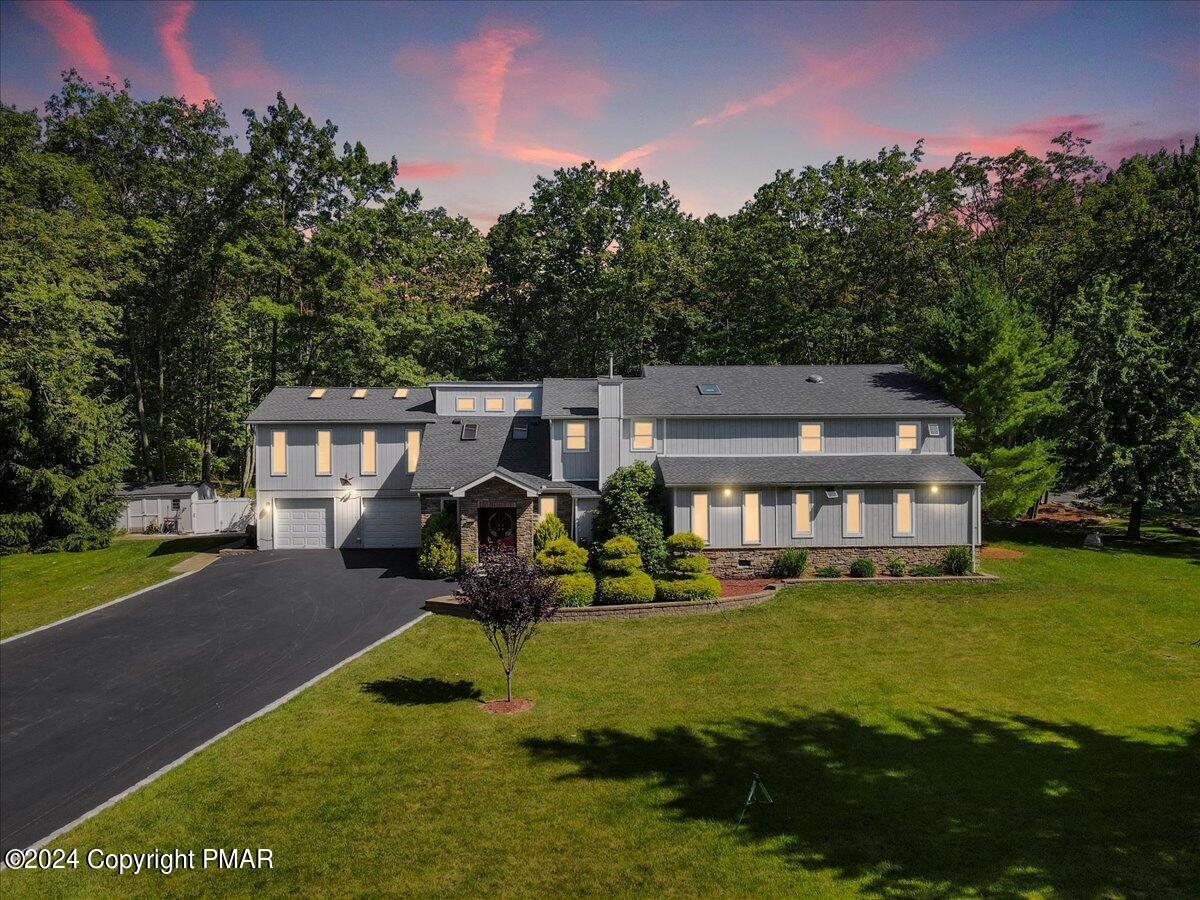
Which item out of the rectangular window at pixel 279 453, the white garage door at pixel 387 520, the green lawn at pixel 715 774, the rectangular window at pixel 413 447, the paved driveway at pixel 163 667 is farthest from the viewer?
the rectangular window at pixel 413 447

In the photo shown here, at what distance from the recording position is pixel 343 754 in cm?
1334

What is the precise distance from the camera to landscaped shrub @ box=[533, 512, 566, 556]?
26.8 m

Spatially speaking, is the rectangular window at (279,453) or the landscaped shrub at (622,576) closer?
the landscaped shrub at (622,576)

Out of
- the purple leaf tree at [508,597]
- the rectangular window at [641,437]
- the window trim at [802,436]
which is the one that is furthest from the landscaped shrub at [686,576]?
the purple leaf tree at [508,597]

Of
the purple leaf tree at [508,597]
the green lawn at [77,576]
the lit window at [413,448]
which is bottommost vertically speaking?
the green lawn at [77,576]

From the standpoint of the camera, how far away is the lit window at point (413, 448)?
3244 cm

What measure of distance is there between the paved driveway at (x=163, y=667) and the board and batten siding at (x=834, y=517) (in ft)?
36.6

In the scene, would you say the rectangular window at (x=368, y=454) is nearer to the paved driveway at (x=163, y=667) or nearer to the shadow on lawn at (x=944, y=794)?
the paved driveway at (x=163, y=667)

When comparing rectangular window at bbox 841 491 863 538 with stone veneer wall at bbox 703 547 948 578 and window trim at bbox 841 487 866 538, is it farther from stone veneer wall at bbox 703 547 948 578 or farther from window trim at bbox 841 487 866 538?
stone veneer wall at bbox 703 547 948 578

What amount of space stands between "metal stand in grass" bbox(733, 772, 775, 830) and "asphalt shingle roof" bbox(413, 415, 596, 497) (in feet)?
53.7

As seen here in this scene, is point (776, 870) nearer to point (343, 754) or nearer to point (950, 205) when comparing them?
point (343, 754)

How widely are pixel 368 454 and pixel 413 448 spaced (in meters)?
2.11

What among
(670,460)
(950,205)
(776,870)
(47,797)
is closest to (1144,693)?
(776,870)

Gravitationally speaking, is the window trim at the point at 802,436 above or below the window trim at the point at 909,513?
above
